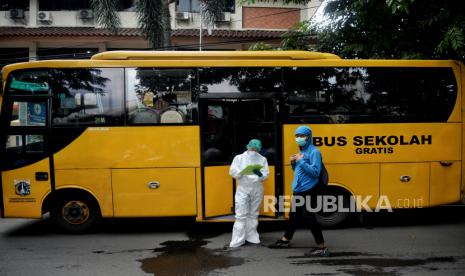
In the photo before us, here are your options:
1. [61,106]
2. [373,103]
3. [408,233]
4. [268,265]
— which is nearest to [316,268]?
[268,265]

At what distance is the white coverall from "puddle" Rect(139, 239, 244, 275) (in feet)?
1.54

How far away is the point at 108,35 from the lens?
1933 centimetres

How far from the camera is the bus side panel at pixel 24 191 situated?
7875 mm

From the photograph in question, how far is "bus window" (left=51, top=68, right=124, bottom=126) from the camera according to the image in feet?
25.7

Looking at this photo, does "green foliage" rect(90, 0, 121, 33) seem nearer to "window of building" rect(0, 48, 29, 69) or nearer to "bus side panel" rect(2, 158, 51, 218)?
"bus side panel" rect(2, 158, 51, 218)

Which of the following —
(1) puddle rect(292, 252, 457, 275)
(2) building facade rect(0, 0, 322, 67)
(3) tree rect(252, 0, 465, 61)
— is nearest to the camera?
(1) puddle rect(292, 252, 457, 275)

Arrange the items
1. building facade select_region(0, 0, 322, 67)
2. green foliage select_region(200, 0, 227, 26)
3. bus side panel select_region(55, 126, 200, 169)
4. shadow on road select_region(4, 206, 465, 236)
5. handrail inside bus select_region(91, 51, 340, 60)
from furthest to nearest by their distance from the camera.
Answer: building facade select_region(0, 0, 322, 67), green foliage select_region(200, 0, 227, 26), shadow on road select_region(4, 206, 465, 236), handrail inside bus select_region(91, 51, 340, 60), bus side panel select_region(55, 126, 200, 169)

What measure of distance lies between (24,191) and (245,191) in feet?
12.1

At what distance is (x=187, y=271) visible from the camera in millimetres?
6031

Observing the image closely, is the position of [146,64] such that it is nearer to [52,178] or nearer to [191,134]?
[191,134]

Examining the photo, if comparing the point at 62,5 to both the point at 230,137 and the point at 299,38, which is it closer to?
the point at 299,38

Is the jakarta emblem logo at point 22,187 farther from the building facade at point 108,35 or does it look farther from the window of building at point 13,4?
the window of building at point 13,4

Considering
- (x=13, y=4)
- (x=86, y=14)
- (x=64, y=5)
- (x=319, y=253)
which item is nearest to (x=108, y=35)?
(x=86, y=14)

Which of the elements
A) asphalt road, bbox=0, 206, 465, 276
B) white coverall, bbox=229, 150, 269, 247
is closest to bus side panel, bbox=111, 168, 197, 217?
asphalt road, bbox=0, 206, 465, 276
